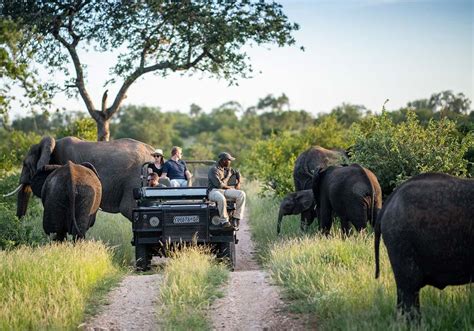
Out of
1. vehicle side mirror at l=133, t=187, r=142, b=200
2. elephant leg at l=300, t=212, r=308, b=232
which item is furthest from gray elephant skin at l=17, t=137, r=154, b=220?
vehicle side mirror at l=133, t=187, r=142, b=200

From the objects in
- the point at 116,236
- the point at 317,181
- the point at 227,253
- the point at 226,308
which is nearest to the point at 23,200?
the point at 116,236

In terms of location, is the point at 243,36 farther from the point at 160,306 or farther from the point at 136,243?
the point at 160,306

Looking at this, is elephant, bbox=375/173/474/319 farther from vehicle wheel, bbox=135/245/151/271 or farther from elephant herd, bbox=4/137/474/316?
vehicle wheel, bbox=135/245/151/271

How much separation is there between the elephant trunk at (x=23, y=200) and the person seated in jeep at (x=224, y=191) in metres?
5.04

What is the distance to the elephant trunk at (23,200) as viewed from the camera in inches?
680

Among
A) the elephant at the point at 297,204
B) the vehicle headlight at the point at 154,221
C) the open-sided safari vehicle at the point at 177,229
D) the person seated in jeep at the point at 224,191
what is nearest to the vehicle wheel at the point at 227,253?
the open-sided safari vehicle at the point at 177,229

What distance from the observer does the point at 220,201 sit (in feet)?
44.5

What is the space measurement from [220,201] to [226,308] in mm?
4024

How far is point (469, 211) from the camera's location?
7.68 meters

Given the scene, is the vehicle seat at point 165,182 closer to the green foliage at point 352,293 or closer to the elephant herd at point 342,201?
the elephant herd at point 342,201

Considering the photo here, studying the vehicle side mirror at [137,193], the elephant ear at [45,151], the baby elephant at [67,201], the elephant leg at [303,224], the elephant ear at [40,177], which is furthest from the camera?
the elephant ear at [45,151]

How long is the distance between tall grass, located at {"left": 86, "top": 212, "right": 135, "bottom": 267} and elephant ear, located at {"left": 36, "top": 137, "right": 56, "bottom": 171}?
1.67 m

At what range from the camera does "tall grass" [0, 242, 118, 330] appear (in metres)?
8.51

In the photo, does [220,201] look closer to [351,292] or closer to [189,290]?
[189,290]
